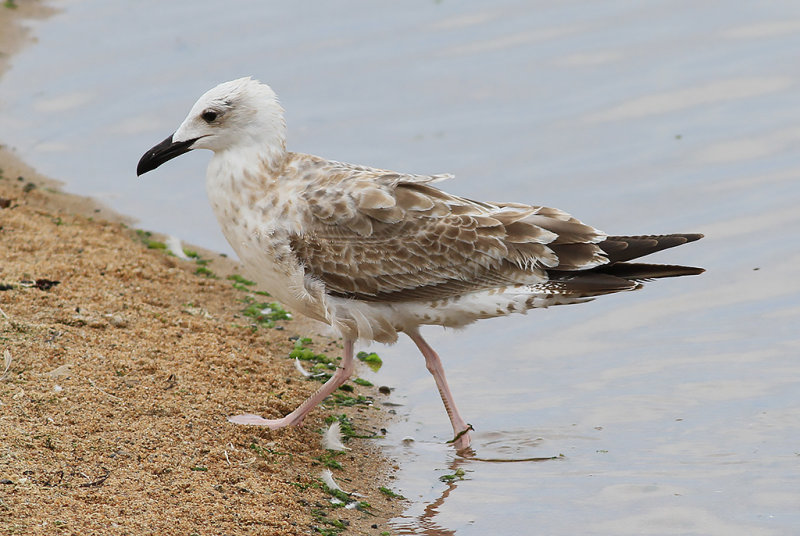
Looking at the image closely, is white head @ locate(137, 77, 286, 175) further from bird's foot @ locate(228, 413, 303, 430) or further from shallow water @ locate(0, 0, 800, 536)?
shallow water @ locate(0, 0, 800, 536)

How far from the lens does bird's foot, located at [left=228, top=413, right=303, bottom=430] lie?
6.81m

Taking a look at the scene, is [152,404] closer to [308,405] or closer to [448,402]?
[308,405]

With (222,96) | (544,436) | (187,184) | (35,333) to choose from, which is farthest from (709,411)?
(187,184)

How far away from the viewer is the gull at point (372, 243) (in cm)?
706

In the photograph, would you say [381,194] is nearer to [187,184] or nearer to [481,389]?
[481,389]

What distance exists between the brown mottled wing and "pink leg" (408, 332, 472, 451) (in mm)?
579

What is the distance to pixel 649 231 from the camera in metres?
10.4

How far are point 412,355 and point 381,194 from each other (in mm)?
2267

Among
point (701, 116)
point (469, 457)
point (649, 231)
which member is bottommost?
point (469, 457)

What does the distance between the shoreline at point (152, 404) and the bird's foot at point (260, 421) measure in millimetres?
52

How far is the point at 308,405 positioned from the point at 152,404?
39.5 inches

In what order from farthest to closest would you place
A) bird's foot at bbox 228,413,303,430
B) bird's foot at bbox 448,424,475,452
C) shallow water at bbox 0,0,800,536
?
bird's foot at bbox 448,424,475,452, shallow water at bbox 0,0,800,536, bird's foot at bbox 228,413,303,430

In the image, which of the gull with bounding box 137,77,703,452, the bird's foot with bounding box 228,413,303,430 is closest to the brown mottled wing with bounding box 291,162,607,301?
the gull with bounding box 137,77,703,452

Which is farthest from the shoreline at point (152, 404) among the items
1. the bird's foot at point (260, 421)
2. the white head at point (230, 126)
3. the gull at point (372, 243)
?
the white head at point (230, 126)
